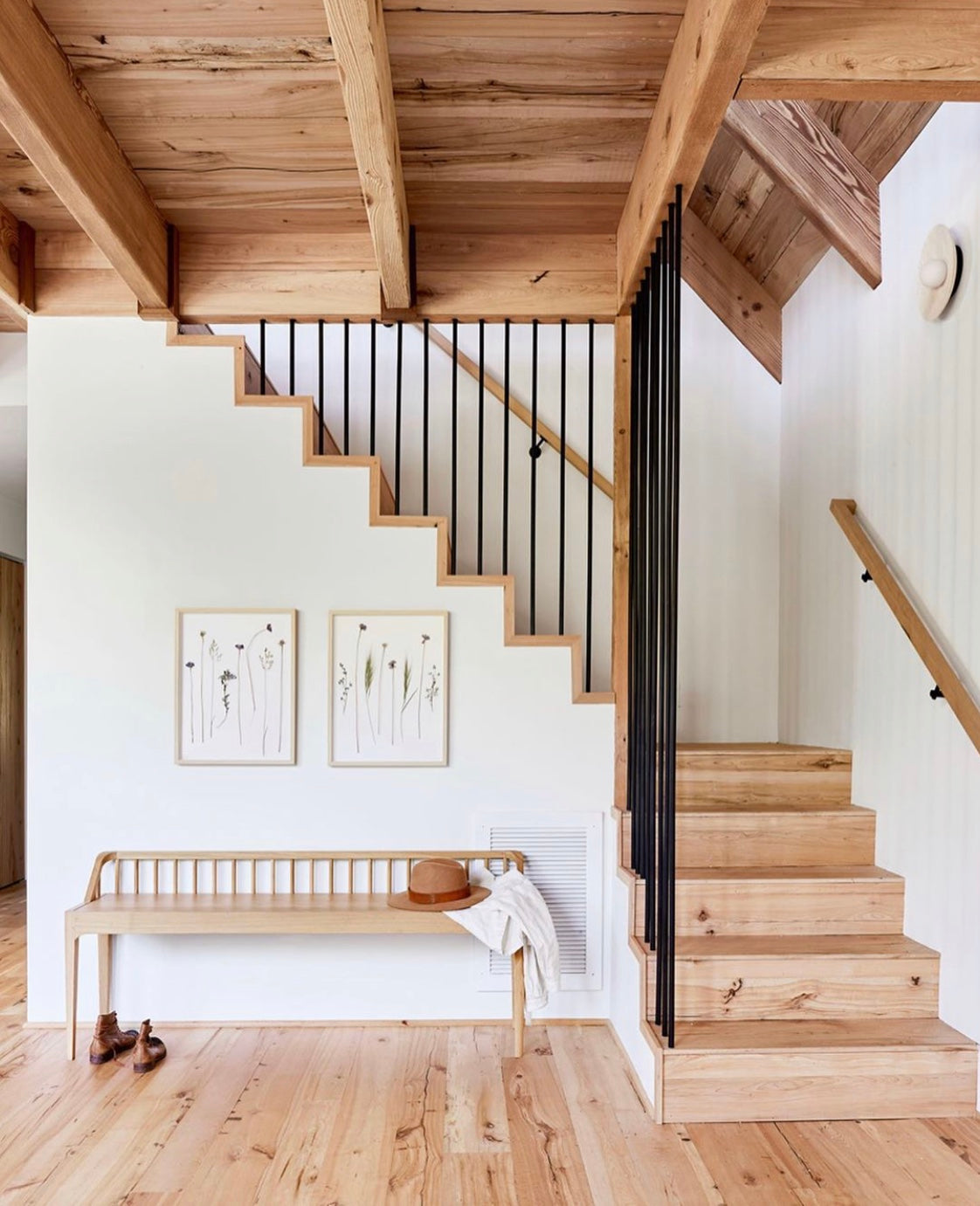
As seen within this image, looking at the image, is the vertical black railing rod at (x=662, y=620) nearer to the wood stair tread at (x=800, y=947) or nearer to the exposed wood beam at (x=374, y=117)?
the wood stair tread at (x=800, y=947)

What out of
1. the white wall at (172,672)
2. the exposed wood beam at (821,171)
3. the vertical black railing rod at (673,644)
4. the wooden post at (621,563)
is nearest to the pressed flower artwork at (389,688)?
the white wall at (172,672)

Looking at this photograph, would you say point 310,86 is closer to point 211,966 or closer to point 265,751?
point 265,751

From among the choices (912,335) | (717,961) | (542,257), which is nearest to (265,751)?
(717,961)

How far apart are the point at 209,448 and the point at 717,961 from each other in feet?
8.48

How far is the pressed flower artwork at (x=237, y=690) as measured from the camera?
3.76m

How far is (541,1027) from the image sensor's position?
3732 mm

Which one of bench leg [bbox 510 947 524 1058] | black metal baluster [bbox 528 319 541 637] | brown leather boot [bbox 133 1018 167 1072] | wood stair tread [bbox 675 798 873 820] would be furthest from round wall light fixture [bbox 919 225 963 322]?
brown leather boot [bbox 133 1018 167 1072]

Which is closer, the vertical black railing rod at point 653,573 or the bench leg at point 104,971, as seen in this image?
the vertical black railing rod at point 653,573

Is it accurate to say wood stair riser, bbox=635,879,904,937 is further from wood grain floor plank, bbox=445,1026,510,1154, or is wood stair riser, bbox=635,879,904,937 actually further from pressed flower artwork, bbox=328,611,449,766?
pressed flower artwork, bbox=328,611,449,766

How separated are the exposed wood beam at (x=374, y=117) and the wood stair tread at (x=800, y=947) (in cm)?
245

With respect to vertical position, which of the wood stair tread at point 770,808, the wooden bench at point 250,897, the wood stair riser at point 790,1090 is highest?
the wood stair tread at point 770,808

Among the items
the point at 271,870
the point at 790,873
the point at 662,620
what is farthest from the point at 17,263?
the point at 790,873

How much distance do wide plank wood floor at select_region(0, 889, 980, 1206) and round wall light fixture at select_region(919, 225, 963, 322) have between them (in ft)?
8.01

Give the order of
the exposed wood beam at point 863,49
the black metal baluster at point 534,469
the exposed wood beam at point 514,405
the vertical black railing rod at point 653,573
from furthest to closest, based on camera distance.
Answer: the exposed wood beam at point 514,405 → the black metal baluster at point 534,469 → the vertical black railing rod at point 653,573 → the exposed wood beam at point 863,49
